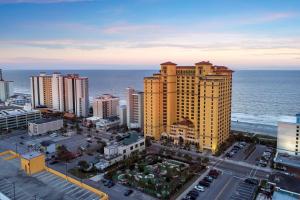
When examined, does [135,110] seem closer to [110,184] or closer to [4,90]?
[110,184]

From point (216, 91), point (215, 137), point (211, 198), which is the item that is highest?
point (216, 91)

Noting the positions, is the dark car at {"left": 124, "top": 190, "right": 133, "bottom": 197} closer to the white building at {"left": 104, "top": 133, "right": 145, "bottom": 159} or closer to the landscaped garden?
the landscaped garden

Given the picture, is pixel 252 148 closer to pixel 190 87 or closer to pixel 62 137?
pixel 190 87

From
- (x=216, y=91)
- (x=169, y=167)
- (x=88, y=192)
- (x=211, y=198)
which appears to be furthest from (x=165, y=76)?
(x=88, y=192)

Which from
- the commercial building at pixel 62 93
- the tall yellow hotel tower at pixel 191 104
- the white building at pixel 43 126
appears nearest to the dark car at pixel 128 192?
the tall yellow hotel tower at pixel 191 104

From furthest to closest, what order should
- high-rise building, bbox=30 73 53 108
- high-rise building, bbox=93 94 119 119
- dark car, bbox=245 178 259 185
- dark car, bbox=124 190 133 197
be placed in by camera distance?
high-rise building, bbox=30 73 53 108 < high-rise building, bbox=93 94 119 119 < dark car, bbox=245 178 259 185 < dark car, bbox=124 190 133 197

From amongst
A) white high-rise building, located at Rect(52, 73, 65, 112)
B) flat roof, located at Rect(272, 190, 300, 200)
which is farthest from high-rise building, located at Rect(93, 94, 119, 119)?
flat roof, located at Rect(272, 190, 300, 200)

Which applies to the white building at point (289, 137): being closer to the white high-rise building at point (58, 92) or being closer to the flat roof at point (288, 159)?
the flat roof at point (288, 159)
